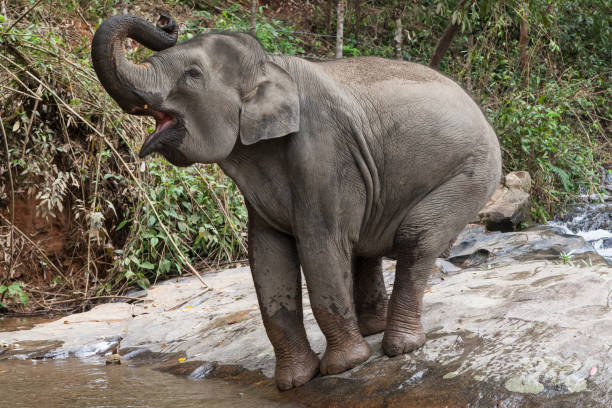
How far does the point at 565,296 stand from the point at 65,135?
5370mm

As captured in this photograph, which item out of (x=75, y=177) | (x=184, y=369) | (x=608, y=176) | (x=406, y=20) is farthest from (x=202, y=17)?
(x=184, y=369)

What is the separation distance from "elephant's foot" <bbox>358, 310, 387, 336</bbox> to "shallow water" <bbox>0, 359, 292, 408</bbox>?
750mm

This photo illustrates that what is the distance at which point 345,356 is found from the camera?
398 centimetres

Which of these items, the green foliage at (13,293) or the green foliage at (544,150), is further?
the green foliage at (544,150)

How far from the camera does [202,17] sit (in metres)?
14.1

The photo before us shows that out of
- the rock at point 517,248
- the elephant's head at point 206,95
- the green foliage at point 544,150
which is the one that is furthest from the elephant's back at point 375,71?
the green foliage at point 544,150

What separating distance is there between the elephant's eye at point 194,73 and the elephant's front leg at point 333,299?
99cm

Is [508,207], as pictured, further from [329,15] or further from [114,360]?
[329,15]

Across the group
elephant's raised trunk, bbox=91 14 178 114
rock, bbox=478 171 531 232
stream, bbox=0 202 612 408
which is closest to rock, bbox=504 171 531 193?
rock, bbox=478 171 531 232

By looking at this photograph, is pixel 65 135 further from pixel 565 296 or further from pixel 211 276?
pixel 565 296

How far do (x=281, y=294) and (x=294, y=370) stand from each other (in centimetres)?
43

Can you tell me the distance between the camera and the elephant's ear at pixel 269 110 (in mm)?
3664

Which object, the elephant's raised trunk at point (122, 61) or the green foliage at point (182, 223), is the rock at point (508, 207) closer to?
the green foliage at point (182, 223)

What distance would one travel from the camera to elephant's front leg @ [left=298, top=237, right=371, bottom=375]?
3812 millimetres
